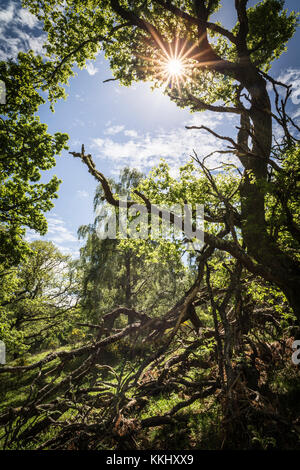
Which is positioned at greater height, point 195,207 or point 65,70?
point 65,70

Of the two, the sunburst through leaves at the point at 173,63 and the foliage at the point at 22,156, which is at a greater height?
the sunburst through leaves at the point at 173,63

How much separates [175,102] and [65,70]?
4.79 meters

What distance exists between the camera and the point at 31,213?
828cm

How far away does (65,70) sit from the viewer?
311 inches

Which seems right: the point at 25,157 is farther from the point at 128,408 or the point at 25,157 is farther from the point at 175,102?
the point at 128,408

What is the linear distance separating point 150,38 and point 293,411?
1153 centimetres

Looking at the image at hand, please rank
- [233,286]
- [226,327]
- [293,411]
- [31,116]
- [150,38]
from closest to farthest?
1. [226,327]
2. [293,411]
3. [233,286]
4. [150,38]
5. [31,116]

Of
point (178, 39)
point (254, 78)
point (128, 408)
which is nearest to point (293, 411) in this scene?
point (128, 408)

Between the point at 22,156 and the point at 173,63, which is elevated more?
the point at 173,63

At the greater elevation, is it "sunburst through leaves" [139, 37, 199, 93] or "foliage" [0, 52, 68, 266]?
"sunburst through leaves" [139, 37, 199, 93]

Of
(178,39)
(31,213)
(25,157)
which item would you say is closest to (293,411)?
(31,213)

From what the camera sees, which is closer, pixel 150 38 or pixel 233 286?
pixel 233 286
